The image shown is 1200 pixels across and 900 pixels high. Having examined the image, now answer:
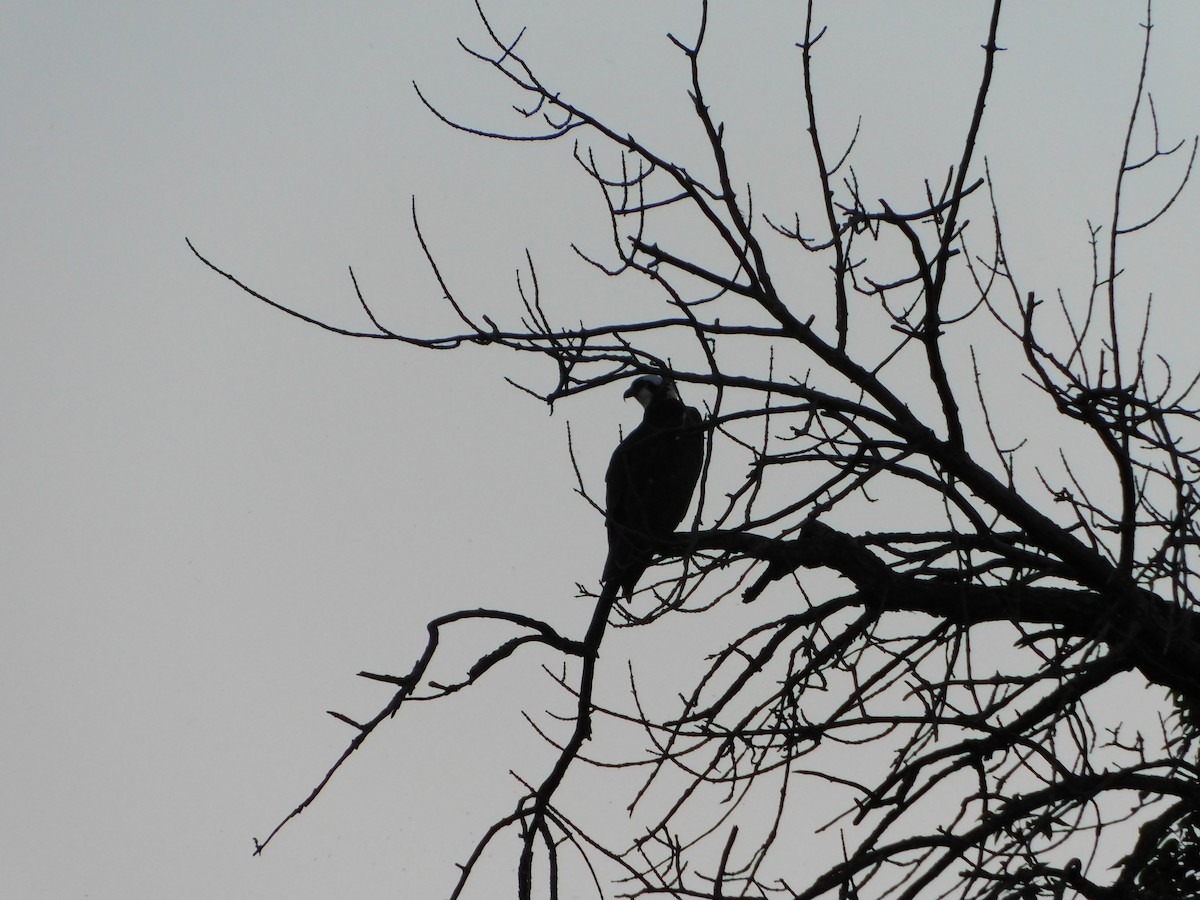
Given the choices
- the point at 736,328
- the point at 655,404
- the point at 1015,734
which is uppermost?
the point at 655,404

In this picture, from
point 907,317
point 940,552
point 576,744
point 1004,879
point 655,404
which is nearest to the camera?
point 1004,879

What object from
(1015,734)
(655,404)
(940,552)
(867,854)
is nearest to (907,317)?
(940,552)

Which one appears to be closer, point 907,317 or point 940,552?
point 907,317

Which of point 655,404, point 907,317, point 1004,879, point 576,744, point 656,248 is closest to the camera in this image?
point 1004,879

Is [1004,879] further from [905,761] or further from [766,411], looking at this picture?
[766,411]

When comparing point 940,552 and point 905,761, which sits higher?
point 940,552

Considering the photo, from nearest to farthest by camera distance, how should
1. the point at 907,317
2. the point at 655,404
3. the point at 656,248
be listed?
the point at 656,248 < the point at 907,317 < the point at 655,404

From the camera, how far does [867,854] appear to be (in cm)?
237

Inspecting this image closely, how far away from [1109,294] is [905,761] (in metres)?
1.11

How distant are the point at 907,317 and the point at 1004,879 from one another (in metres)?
1.18

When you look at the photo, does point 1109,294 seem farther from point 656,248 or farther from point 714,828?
point 714,828

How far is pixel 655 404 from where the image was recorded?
5.22 metres

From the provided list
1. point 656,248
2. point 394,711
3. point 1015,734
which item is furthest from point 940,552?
point 394,711

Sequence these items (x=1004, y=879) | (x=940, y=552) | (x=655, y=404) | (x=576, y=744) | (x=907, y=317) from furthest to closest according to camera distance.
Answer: (x=655, y=404) → (x=576, y=744) → (x=940, y=552) → (x=907, y=317) → (x=1004, y=879)
